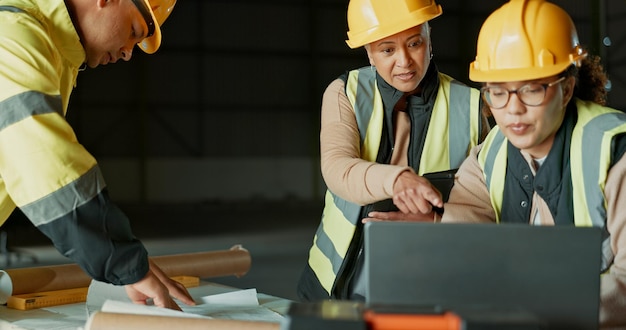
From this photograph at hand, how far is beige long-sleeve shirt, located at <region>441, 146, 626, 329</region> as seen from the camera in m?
1.64

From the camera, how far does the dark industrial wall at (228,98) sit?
18.0 meters

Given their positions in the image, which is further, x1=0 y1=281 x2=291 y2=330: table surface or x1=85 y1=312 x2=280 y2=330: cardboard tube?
x1=0 y1=281 x2=291 y2=330: table surface

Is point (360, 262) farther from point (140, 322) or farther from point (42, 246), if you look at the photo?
point (42, 246)

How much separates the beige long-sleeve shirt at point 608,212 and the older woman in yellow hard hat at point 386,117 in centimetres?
43

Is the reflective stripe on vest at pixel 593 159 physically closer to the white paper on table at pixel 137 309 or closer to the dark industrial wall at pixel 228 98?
the white paper on table at pixel 137 309

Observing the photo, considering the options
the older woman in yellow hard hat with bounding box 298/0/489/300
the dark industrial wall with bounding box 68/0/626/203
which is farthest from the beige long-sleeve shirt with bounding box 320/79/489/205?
the dark industrial wall with bounding box 68/0/626/203

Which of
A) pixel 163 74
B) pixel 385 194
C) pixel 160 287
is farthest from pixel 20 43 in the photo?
pixel 163 74

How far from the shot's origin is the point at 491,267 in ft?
4.36

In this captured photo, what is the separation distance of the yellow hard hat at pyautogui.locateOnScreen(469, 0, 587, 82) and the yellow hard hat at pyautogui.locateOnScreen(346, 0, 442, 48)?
2.41 feet

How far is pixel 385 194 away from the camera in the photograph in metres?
2.35

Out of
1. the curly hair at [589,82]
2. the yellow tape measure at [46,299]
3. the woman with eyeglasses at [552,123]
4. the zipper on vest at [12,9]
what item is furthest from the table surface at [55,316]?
the curly hair at [589,82]

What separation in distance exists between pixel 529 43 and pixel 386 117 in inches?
37.0

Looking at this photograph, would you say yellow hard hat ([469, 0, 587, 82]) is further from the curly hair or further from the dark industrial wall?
the dark industrial wall

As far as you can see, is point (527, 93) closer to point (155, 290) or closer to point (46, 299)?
point (155, 290)
